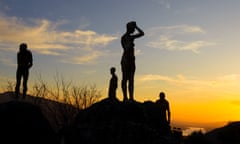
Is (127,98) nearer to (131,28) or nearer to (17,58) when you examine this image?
(131,28)

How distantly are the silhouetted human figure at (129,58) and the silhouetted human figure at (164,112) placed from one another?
5.89 feet

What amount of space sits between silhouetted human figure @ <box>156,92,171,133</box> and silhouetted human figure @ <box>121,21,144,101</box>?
5.89 ft

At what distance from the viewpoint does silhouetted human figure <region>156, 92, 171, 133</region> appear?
581 inches

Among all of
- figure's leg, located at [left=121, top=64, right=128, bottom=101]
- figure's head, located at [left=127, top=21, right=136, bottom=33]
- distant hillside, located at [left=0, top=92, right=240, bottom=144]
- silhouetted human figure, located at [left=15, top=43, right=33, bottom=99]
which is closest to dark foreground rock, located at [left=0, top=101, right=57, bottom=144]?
distant hillside, located at [left=0, top=92, right=240, bottom=144]

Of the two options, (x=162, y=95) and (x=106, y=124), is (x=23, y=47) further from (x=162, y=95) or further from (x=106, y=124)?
(x=162, y=95)

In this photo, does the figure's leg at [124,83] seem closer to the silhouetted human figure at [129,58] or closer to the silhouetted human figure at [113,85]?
A: the silhouetted human figure at [129,58]

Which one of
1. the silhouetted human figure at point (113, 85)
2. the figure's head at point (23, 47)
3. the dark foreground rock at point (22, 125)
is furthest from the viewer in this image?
the figure's head at point (23, 47)

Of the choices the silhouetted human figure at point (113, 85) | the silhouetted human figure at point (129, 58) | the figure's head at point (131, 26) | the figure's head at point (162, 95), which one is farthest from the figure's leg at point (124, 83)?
the figure's head at point (162, 95)

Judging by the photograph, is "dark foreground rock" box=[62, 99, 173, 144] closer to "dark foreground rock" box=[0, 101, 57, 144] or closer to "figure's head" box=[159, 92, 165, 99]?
"figure's head" box=[159, 92, 165, 99]

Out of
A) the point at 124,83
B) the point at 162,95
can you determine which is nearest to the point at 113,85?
the point at 124,83

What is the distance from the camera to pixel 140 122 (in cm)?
1355

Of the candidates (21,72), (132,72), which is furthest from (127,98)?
(21,72)

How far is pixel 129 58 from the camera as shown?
14023mm

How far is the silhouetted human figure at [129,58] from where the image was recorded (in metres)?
13.9
